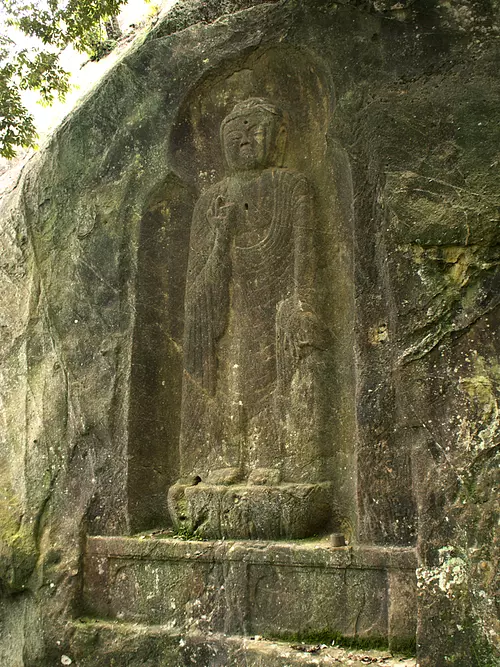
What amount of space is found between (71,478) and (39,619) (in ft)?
3.52

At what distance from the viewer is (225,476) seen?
598 cm

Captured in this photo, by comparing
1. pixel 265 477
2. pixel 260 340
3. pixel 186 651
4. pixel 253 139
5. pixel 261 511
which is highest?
pixel 253 139

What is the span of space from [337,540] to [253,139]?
3.28 metres

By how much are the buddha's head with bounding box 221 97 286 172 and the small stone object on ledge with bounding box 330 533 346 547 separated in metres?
3.07

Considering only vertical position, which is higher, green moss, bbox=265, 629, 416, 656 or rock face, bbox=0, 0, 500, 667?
rock face, bbox=0, 0, 500, 667

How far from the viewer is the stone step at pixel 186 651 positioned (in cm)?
494

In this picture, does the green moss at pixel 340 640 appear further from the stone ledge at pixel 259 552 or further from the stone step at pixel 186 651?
the stone ledge at pixel 259 552

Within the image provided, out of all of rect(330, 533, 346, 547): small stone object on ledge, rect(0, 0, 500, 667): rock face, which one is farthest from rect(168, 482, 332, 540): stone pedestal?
rect(330, 533, 346, 547): small stone object on ledge

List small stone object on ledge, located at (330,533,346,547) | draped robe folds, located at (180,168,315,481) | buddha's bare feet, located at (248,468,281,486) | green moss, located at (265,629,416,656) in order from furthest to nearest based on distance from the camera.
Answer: draped robe folds, located at (180,168,315,481), buddha's bare feet, located at (248,468,281,486), small stone object on ledge, located at (330,533,346,547), green moss, located at (265,629,416,656)

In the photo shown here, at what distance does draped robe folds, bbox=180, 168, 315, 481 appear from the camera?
20.0 feet

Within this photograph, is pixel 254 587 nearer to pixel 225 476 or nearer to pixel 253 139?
pixel 225 476

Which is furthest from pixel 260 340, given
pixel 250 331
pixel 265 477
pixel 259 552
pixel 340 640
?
pixel 340 640

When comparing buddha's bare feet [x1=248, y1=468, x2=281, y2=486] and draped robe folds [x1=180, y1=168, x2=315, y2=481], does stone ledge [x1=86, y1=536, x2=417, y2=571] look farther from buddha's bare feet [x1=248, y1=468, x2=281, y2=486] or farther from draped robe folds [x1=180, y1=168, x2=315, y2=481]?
draped robe folds [x1=180, y1=168, x2=315, y2=481]

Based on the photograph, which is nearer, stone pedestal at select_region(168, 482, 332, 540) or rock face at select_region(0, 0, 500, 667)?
rock face at select_region(0, 0, 500, 667)
